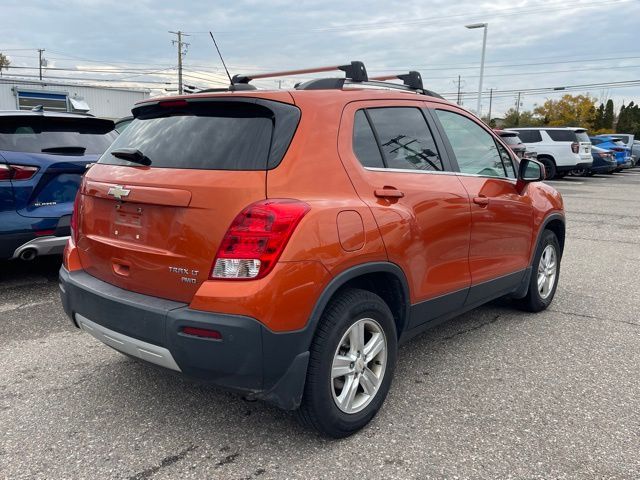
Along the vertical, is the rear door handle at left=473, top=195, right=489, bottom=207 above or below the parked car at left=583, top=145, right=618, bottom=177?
above

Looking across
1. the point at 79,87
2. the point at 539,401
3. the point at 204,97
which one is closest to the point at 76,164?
the point at 204,97

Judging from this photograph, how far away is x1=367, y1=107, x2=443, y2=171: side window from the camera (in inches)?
121

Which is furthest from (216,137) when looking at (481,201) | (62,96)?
(62,96)

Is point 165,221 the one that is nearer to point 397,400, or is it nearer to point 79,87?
point 397,400

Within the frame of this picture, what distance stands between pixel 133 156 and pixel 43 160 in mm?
2563

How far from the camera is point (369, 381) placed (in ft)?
9.39

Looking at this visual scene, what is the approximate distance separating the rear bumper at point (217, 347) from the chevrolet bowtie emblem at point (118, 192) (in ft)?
1.60

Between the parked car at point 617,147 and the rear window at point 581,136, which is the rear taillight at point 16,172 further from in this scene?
the parked car at point 617,147

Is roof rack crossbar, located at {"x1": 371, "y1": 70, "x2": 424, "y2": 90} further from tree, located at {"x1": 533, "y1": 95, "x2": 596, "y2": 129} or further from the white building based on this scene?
tree, located at {"x1": 533, "y1": 95, "x2": 596, "y2": 129}

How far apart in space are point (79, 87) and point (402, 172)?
39.5 m

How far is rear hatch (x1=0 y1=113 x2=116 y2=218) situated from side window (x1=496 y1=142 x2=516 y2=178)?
363cm

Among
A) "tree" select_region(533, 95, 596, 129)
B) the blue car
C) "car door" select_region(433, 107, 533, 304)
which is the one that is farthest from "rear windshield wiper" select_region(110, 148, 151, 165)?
"tree" select_region(533, 95, 596, 129)

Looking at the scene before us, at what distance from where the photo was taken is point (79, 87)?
3734 centimetres

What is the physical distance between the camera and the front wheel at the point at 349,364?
2.54 m
